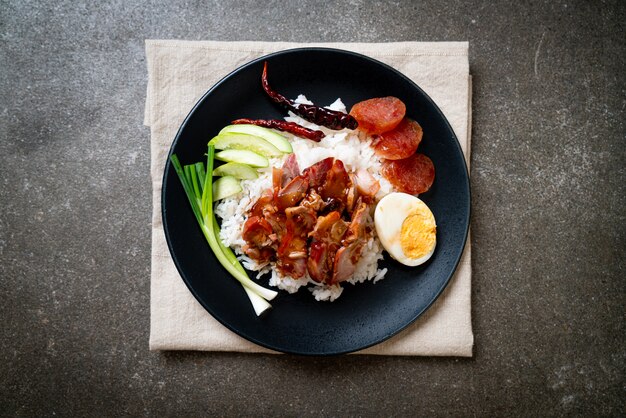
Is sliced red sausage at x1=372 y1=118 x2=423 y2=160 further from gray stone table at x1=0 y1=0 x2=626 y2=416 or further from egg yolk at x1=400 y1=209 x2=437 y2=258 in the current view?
gray stone table at x1=0 y1=0 x2=626 y2=416

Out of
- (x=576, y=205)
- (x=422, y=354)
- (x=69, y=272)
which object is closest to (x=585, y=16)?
(x=576, y=205)

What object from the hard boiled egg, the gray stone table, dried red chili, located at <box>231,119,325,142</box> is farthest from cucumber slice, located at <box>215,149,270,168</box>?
the hard boiled egg

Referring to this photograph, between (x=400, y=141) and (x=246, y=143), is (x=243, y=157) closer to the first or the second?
(x=246, y=143)

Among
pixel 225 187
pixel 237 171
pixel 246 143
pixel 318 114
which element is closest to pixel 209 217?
pixel 225 187

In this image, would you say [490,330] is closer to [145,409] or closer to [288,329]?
[288,329]

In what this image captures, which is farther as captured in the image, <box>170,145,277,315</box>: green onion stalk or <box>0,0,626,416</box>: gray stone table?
<box>0,0,626,416</box>: gray stone table
